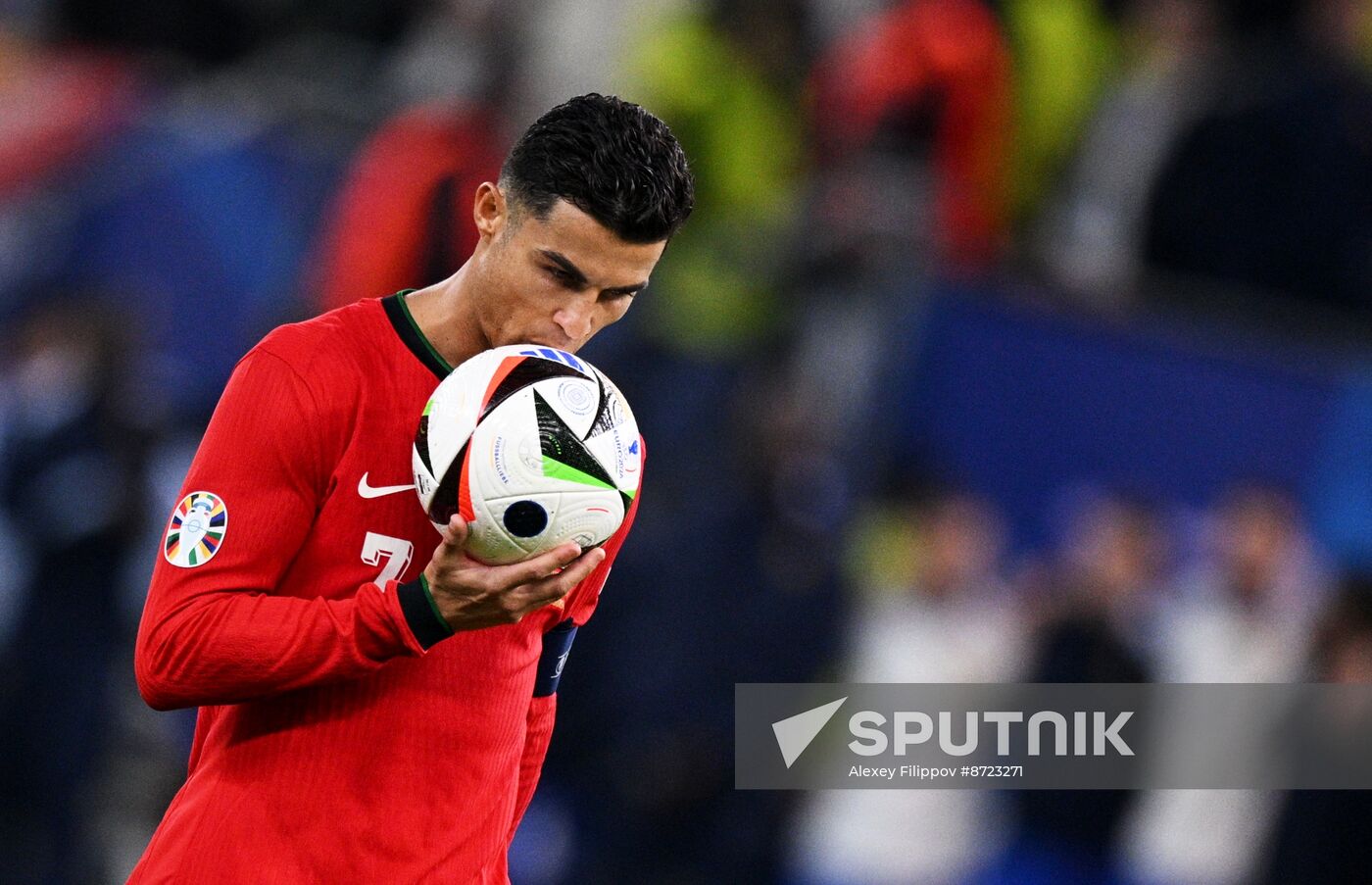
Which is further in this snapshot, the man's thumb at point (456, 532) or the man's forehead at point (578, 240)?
the man's forehead at point (578, 240)

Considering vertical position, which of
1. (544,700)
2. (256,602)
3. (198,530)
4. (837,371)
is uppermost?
(837,371)

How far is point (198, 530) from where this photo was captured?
246cm

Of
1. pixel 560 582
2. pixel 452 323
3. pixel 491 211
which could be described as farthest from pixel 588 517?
pixel 491 211

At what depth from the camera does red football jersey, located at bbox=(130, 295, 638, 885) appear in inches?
96.1

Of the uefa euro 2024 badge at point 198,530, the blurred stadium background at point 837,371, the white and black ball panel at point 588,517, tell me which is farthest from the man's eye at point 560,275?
the blurred stadium background at point 837,371

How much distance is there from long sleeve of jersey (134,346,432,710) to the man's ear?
1.44 feet

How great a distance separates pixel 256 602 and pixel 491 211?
2.47ft

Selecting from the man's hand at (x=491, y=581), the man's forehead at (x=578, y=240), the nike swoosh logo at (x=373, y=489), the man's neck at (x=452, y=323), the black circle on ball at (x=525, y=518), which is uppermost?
the man's forehead at (x=578, y=240)

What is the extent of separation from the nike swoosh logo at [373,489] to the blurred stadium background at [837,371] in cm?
380

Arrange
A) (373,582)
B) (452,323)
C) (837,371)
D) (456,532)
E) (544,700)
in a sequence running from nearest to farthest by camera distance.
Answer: (456,532) < (373,582) < (452,323) < (544,700) < (837,371)

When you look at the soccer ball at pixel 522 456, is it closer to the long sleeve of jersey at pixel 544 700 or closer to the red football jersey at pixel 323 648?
the red football jersey at pixel 323 648

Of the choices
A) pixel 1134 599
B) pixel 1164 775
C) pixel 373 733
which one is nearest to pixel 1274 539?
pixel 1134 599

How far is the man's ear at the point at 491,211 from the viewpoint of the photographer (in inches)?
109

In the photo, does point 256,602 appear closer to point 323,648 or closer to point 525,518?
point 323,648
